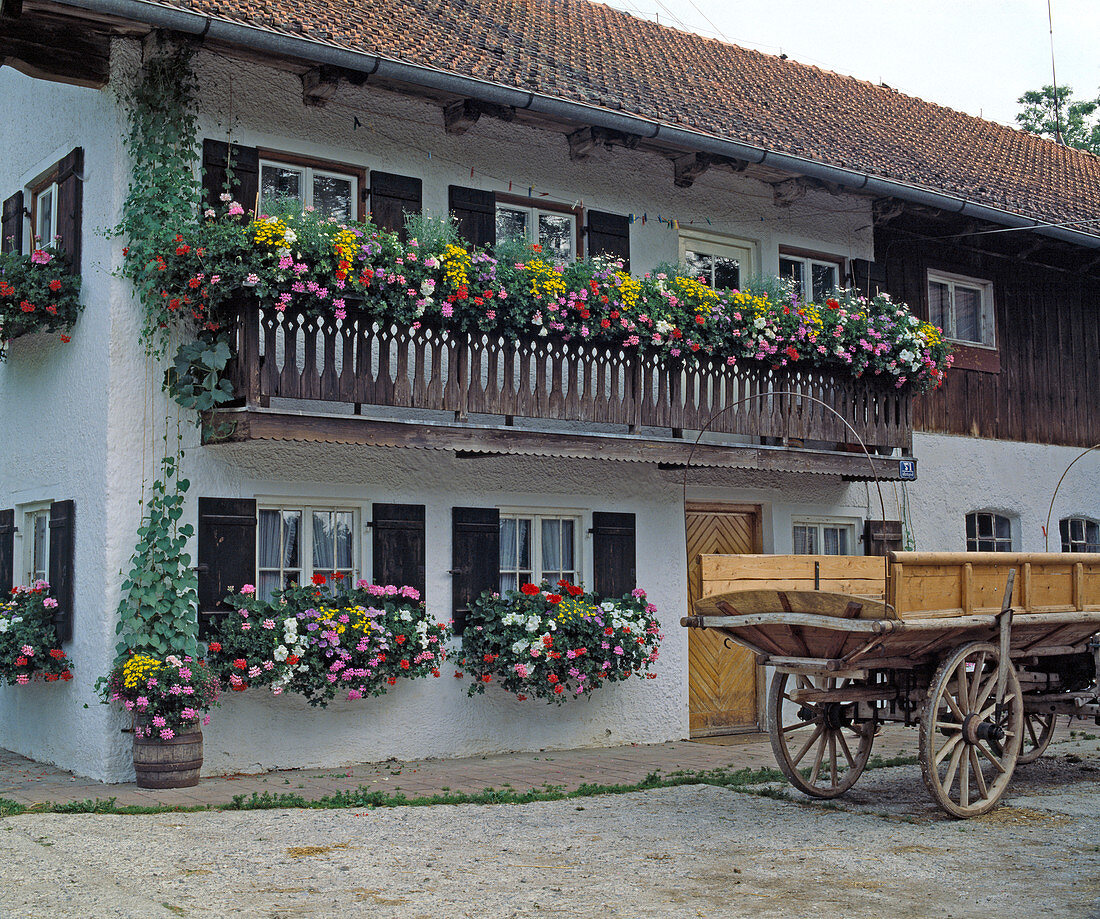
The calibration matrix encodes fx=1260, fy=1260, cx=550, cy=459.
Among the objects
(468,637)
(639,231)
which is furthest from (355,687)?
(639,231)

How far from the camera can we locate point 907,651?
7.58m

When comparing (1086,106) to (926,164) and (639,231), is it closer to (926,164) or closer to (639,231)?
(926,164)

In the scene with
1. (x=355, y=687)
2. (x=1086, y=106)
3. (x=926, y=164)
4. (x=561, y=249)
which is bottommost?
(x=355, y=687)

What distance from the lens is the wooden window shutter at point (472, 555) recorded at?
1060 centimetres

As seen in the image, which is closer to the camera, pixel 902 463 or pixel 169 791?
pixel 169 791

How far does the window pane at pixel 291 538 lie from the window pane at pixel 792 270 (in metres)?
6.02

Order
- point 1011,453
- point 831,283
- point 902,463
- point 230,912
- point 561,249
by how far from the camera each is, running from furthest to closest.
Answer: point 1011,453 < point 831,283 < point 902,463 < point 561,249 < point 230,912

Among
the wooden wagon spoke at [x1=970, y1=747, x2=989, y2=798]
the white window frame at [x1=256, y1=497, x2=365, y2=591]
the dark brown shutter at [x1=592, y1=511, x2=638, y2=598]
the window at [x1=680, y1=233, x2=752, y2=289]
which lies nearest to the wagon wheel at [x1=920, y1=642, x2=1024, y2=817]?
the wooden wagon spoke at [x1=970, y1=747, x2=989, y2=798]

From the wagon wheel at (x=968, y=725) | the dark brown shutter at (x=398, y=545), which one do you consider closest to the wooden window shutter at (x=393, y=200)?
the dark brown shutter at (x=398, y=545)

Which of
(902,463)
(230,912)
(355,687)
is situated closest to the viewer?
(230,912)

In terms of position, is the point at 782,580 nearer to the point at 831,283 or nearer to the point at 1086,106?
the point at 831,283

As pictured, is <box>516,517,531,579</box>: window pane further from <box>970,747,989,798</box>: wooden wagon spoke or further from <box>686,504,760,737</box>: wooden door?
<box>970,747,989,798</box>: wooden wagon spoke

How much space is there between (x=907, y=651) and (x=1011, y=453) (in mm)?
8174

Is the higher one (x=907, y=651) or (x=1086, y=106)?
(x=1086, y=106)
